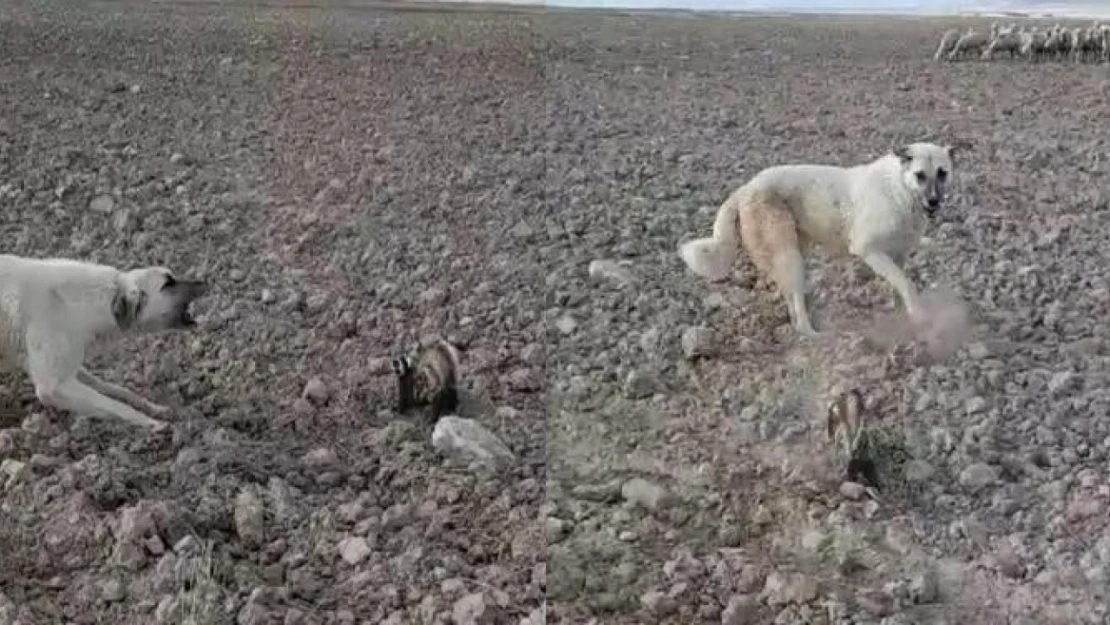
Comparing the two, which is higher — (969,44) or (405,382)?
(969,44)

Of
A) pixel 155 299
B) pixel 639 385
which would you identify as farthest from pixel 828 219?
pixel 155 299

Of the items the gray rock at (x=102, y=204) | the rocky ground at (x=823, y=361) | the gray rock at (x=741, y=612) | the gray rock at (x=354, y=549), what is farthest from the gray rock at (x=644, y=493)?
the gray rock at (x=102, y=204)

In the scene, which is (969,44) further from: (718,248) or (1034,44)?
(718,248)

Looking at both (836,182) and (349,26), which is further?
(349,26)

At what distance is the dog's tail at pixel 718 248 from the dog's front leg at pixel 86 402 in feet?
2.54

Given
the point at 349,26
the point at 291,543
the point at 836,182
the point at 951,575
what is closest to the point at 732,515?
the point at 951,575

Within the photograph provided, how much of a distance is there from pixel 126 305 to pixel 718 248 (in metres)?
0.85


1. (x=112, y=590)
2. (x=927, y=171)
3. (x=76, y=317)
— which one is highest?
(x=927, y=171)

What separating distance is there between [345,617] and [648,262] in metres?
0.57

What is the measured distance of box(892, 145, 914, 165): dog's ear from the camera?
1759mm

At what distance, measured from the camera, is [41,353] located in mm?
2154

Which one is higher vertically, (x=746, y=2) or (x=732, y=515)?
(x=746, y=2)

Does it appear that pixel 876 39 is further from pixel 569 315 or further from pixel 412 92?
pixel 412 92

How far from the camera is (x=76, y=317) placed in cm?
214
